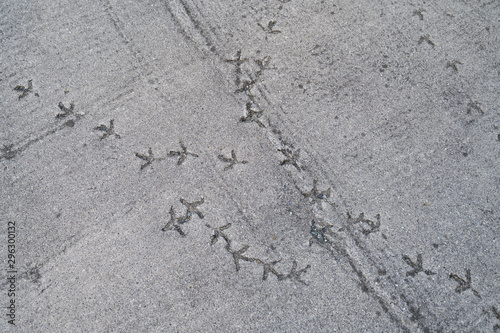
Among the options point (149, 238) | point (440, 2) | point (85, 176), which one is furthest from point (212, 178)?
point (440, 2)

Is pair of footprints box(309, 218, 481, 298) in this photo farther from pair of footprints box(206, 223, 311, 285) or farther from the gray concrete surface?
pair of footprints box(206, 223, 311, 285)

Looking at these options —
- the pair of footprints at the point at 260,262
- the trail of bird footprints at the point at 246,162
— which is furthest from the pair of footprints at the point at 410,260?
the pair of footprints at the point at 260,262

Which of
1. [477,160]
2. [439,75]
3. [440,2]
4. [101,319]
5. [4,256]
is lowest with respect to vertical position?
[101,319]

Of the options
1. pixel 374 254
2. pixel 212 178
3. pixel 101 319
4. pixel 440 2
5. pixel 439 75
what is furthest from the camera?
pixel 440 2

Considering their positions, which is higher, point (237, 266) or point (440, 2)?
point (440, 2)

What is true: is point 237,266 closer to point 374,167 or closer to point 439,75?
point 374,167

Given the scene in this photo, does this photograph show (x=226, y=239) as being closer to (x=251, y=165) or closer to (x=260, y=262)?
(x=260, y=262)

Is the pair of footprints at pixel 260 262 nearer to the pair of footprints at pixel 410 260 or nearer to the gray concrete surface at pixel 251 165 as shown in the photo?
the gray concrete surface at pixel 251 165

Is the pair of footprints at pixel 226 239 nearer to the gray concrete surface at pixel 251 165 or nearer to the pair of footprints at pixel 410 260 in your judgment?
the gray concrete surface at pixel 251 165
